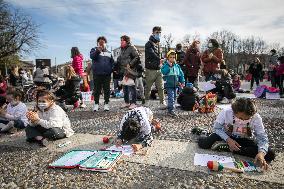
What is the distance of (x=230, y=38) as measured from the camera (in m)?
63.3

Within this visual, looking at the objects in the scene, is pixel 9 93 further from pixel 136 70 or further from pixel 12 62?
pixel 12 62

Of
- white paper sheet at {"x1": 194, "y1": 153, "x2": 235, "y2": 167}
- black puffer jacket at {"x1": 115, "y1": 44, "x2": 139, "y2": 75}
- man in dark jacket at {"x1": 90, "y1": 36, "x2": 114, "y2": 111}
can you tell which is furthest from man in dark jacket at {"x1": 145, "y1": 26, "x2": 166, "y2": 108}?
white paper sheet at {"x1": 194, "y1": 153, "x2": 235, "y2": 167}

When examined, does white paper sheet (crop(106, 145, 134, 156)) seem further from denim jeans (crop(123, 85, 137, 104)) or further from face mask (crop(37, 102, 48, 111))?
denim jeans (crop(123, 85, 137, 104))

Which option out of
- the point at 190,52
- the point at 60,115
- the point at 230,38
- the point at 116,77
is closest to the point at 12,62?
the point at 116,77

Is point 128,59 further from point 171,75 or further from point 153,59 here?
point 171,75

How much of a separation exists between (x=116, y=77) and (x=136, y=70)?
12.1ft

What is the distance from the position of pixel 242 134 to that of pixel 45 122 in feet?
10.4

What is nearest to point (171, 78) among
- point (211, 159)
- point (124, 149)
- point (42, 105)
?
point (124, 149)

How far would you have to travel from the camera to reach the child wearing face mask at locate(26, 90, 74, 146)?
4652 millimetres

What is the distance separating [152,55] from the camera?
7.88 metres

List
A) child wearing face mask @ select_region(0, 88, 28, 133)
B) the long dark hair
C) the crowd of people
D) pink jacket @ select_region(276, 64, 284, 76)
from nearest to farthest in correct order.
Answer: the crowd of people < child wearing face mask @ select_region(0, 88, 28, 133) < the long dark hair < pink jacket @ select_region(276, 64, 284, 76)

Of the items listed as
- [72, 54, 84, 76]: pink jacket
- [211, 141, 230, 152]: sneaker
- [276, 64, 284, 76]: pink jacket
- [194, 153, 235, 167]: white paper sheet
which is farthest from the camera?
[276, 64, 284, 76]: pink jacket

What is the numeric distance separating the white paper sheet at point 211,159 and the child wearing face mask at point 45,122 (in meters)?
2.47

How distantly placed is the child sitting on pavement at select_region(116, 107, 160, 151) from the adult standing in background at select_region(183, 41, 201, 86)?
4.99m
